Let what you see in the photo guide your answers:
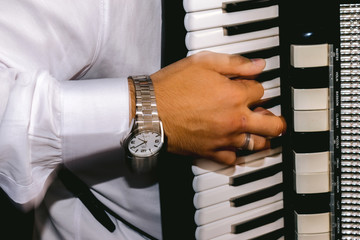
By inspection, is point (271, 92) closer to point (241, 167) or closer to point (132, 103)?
point (241, 167)

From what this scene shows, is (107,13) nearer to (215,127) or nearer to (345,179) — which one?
(215,127)

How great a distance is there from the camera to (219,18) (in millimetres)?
865

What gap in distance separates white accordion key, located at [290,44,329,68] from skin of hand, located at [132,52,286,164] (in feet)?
0.26

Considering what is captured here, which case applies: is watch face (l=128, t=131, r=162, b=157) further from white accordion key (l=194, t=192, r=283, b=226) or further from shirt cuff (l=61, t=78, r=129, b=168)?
white accordion key (l=194, t=192, r=283, b=226)

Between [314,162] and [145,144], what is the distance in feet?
1.02

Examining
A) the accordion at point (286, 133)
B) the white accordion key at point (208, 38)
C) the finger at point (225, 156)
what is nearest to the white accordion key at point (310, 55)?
the accordion at point (286, 133)

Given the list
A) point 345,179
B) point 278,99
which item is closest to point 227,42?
Result: point 278,99

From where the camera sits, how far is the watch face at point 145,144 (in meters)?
0.86

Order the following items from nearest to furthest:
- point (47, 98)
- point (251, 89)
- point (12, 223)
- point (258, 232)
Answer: point (47, 98) → point (251, 89) → point (258, 232) → point (12, 223)

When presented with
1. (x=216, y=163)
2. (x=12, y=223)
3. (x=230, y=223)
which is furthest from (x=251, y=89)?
(x=12, y=223)

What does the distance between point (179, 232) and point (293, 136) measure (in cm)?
31

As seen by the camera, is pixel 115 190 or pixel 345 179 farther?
pixel 115 190

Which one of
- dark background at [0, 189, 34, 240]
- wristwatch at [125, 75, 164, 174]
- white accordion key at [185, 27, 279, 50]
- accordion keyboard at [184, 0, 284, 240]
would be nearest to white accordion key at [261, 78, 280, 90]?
accordion keyboard at [184, 0, 284, 240]

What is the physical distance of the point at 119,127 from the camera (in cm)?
86
